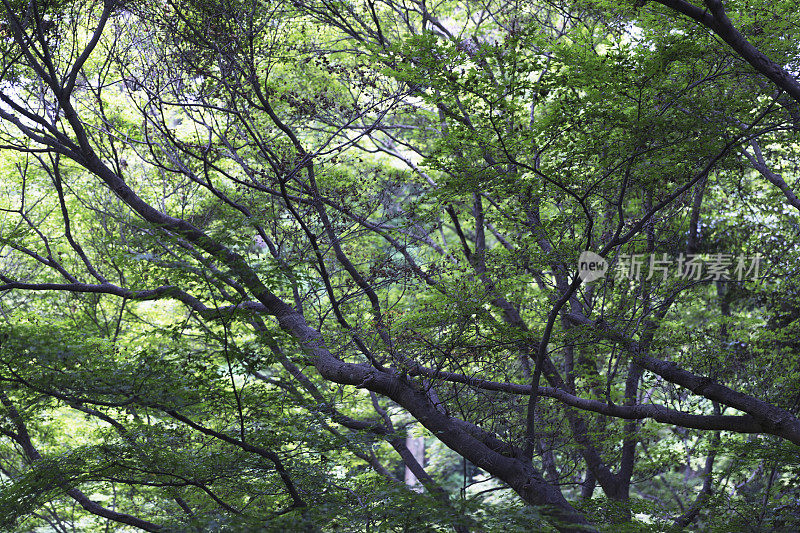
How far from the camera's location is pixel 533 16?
801 centimetres

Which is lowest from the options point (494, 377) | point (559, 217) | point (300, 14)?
point (494, 377)

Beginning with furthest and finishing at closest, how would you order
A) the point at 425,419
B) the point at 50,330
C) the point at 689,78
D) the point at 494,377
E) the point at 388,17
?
1. the point at 388,17
2. the point at 494,377
3. the point at 50,330
4. the point at 425,419
5. the point at 689,78

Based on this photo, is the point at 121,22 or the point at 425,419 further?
the point at 121,22

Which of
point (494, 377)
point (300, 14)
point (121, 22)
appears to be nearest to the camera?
point (121, 22)

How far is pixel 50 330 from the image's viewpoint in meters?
5.93

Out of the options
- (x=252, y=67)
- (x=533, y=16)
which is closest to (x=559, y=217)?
(x=252, y=67)

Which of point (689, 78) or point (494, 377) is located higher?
point (689, 78)

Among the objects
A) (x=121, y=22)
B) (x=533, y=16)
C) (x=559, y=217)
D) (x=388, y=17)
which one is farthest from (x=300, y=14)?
(x=559, y=217)

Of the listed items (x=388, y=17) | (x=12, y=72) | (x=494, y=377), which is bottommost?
(x=494, y=377)

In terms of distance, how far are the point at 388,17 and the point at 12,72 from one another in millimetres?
5109

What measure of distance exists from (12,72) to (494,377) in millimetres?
5793

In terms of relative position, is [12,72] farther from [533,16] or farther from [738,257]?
[738,257]

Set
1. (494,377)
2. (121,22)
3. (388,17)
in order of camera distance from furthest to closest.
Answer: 1. (388,17)
2. (494,377)
3. (121,22)

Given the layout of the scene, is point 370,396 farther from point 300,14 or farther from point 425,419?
point 300,14
